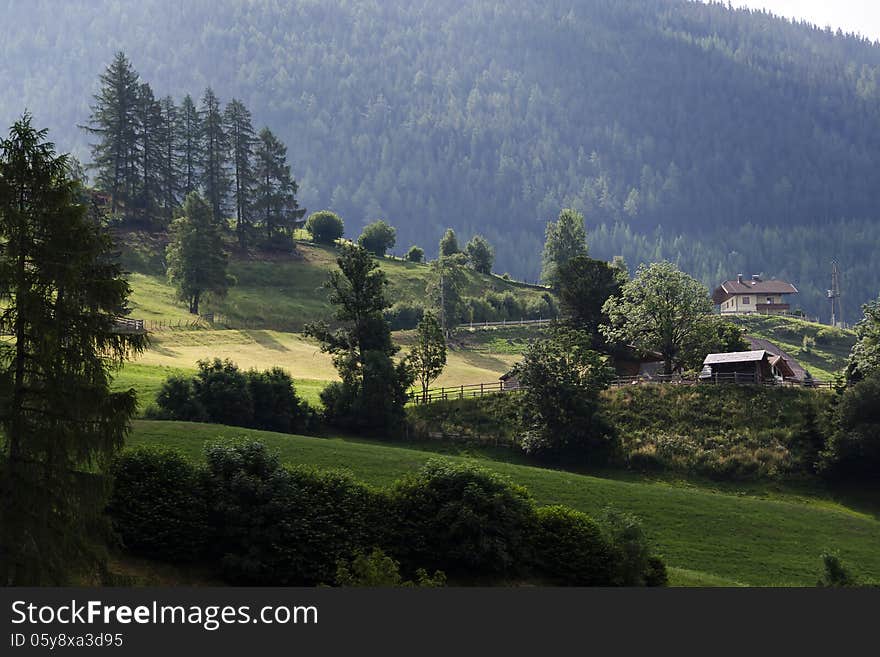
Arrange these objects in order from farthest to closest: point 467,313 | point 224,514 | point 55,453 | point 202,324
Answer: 1. point 467,313
2. point 202,324
3. point 224,514
4. point 55,453

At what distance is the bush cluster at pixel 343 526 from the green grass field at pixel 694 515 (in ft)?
27.8

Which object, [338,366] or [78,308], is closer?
[78,308]

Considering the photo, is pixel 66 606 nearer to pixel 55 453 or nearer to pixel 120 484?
pixel 55 453

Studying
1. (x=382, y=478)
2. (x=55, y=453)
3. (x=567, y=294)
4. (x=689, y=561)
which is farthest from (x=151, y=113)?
(x=55, y=453)

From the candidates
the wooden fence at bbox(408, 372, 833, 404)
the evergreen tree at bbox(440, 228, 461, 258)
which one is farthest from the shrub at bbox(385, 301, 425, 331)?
the wooden fence at bbox(408, 372, 833, 404)

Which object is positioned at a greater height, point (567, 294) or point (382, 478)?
point (567, 294)

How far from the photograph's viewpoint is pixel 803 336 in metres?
153

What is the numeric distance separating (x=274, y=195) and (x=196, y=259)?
33552 millimetres

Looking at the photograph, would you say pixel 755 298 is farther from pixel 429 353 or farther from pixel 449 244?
pixel 429 353

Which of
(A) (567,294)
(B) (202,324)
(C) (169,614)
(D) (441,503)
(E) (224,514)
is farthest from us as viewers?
(B) (202,324)

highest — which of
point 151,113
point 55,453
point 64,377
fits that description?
point 151,113

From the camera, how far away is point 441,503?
120ft

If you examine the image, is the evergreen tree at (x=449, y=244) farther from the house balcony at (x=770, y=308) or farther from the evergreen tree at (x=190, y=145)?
the house balcony at (x=770, y=308)

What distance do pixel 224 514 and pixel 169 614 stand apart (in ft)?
38.3
